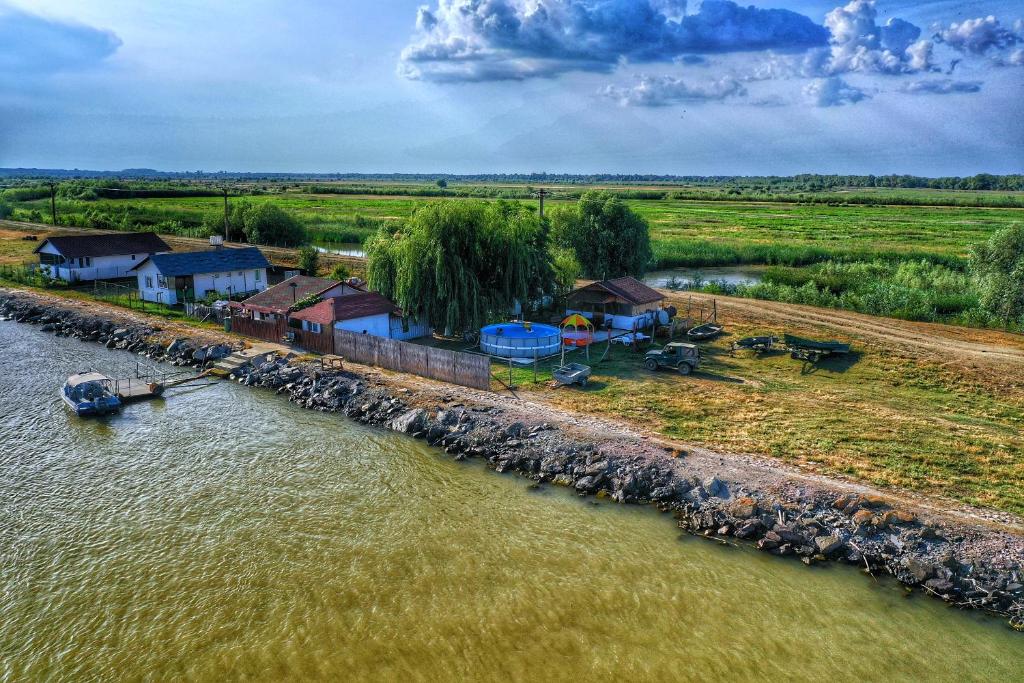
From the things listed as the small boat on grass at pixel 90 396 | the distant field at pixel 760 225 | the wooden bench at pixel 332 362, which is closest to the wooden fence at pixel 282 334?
the wooden bench at pixel 332 362

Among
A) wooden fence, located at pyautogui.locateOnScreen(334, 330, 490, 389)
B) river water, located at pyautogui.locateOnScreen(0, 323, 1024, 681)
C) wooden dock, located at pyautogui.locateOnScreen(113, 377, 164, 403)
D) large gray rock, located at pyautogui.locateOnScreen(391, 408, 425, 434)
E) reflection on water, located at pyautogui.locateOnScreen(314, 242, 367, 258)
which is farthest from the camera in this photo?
reflection on water, located at pyautogui.locateOnScreen(314, 242, 367, 258)

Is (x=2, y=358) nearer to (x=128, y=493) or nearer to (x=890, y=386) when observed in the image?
(x=128, y=493)

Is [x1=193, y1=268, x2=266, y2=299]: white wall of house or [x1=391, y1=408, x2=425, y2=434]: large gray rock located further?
[x1=193, y1=268, x2=266, y2=299]: white wall of house

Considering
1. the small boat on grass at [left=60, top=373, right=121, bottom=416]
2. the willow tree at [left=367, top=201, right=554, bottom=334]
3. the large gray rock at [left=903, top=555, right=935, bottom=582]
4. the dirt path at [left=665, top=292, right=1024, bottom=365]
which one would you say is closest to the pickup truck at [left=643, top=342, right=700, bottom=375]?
the willow tree at [left=367, top=201, right=554, bottom=334]

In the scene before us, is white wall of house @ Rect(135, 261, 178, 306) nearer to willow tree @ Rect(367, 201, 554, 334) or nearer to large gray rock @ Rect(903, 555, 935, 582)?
willow tree @ Rect(367, 201, 554, 334)

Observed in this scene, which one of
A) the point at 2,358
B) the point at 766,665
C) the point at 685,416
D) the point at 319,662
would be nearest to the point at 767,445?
the point at 685,416

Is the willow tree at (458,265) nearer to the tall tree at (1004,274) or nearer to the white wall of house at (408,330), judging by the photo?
the white wall of house at (408,330)

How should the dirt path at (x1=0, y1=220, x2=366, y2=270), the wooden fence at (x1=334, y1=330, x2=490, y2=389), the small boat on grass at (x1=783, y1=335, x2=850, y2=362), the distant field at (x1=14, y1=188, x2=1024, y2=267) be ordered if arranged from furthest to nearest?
1. the distant field at (x1=14, y1=188, x2=1024, y2=267)
2. the dirt path at (x1=0, y1=220, x2=366, y2=270)
3. the small boat on grass at (x1=783, y1=335, x2=850, y2=362)
4. the wooden fence at (x1=334, y1=330, x2=490, y2=389)
